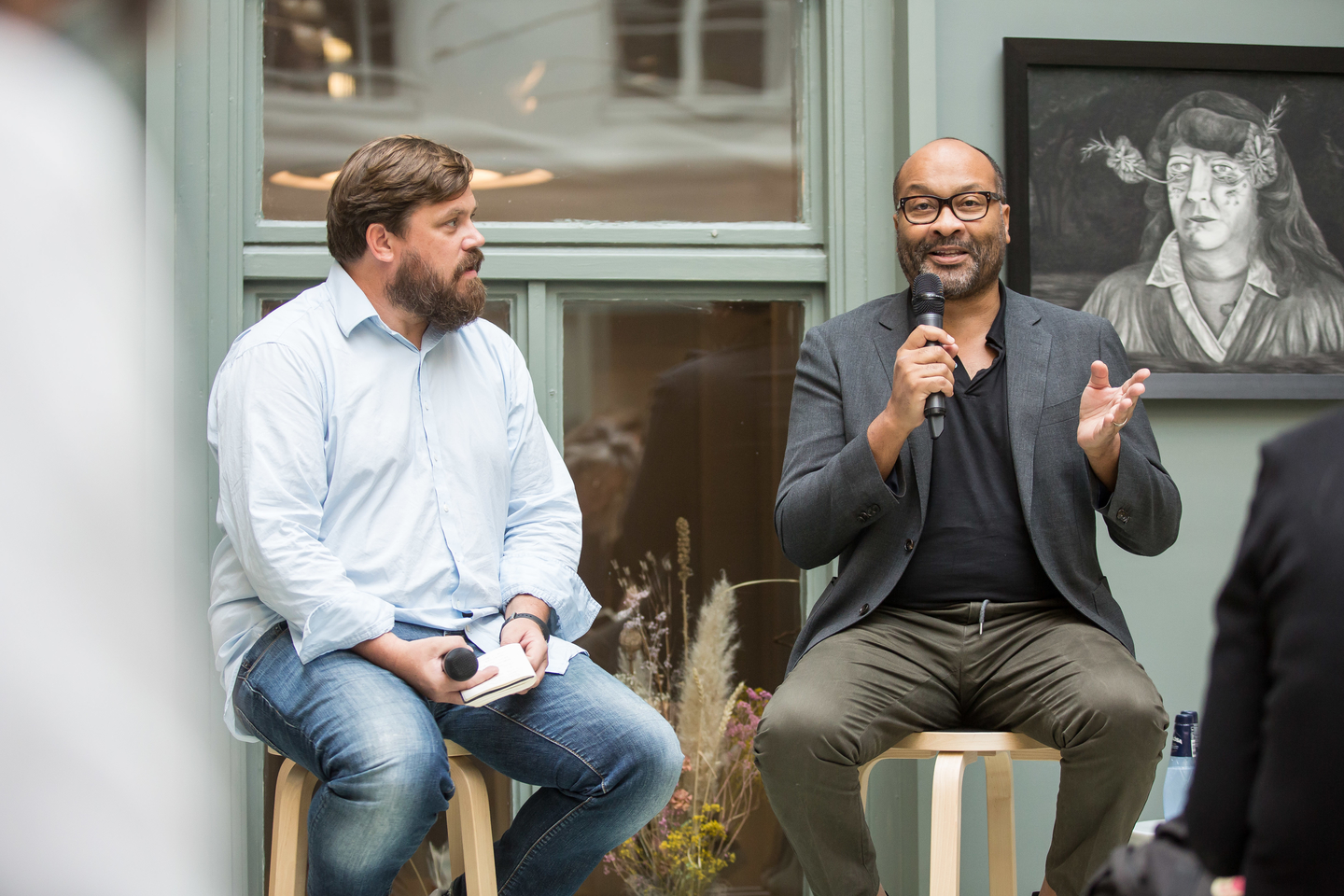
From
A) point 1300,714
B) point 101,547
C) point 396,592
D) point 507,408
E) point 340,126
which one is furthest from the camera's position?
point 340,126

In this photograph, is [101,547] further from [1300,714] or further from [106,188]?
[1300,714]

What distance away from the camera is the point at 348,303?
Answer: 6.94ft

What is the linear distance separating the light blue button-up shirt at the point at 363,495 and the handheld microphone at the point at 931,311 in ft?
2.39

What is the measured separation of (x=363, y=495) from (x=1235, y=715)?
1.50 metres

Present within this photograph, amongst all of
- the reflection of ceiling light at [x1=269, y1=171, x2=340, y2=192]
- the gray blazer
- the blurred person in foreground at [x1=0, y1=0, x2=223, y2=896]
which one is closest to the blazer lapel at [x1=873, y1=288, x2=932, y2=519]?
the gray blazer

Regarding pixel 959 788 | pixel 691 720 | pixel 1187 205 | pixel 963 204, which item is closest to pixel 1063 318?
pixel 963 204

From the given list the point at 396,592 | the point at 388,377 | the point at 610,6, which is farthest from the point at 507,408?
the point at 610,6

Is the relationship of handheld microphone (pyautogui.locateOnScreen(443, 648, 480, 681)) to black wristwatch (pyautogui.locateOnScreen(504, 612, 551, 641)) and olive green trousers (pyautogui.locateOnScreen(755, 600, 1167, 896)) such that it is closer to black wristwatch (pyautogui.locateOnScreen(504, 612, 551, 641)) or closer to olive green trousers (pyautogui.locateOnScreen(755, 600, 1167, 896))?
black wristwatch (pyautogui.locateOnScreen(504, 612, 551, 641))

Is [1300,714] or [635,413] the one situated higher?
[635,413]

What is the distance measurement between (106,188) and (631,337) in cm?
211

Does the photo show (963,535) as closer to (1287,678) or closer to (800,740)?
(800,740)

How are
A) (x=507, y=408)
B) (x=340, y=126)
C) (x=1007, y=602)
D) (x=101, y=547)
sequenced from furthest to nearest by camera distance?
(x=340, y=126) → (x=507, y=408) → (x=1007, y=602) → (x=101, y=547)

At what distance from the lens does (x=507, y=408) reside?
2295 mm

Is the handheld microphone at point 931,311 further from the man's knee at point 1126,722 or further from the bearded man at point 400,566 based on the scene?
the bearded man at point 400,566
